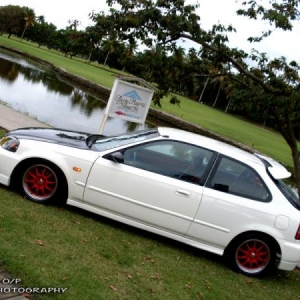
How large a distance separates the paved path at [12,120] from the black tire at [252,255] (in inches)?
262

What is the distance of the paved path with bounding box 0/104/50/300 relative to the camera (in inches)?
137

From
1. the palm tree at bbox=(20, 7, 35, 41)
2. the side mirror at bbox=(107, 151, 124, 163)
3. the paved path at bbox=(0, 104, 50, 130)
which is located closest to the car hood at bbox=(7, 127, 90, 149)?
the side mirror at bbox=(107, 151, 124, 163)

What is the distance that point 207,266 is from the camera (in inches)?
216

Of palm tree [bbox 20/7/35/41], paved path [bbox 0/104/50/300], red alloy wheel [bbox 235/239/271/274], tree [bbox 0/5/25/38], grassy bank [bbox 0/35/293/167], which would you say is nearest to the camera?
paved path [bbox 0/104/50/300]

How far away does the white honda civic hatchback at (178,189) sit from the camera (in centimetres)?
542

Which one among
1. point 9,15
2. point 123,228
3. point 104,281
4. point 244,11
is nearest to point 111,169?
point 123,228

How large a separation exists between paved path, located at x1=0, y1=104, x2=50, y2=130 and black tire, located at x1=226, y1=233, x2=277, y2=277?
262 inches

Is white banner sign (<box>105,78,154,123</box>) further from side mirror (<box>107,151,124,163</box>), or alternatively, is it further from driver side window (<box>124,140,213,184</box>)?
side mirror (<box>107,151,124,163</box>)

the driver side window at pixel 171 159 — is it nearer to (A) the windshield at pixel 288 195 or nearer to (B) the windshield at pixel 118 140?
(B) the windshield at pixel 118 140

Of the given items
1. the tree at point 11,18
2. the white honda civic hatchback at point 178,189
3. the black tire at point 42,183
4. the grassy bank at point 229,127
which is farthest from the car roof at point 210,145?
the tree at point 11,18

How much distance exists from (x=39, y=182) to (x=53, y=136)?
2.30ft

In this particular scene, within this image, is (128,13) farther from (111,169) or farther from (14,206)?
(14,206)

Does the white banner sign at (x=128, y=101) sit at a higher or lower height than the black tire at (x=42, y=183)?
higher

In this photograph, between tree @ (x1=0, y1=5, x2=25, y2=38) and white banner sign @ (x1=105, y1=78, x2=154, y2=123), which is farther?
tree @ (x1=0, y1=5, x2=25, y2=38)
